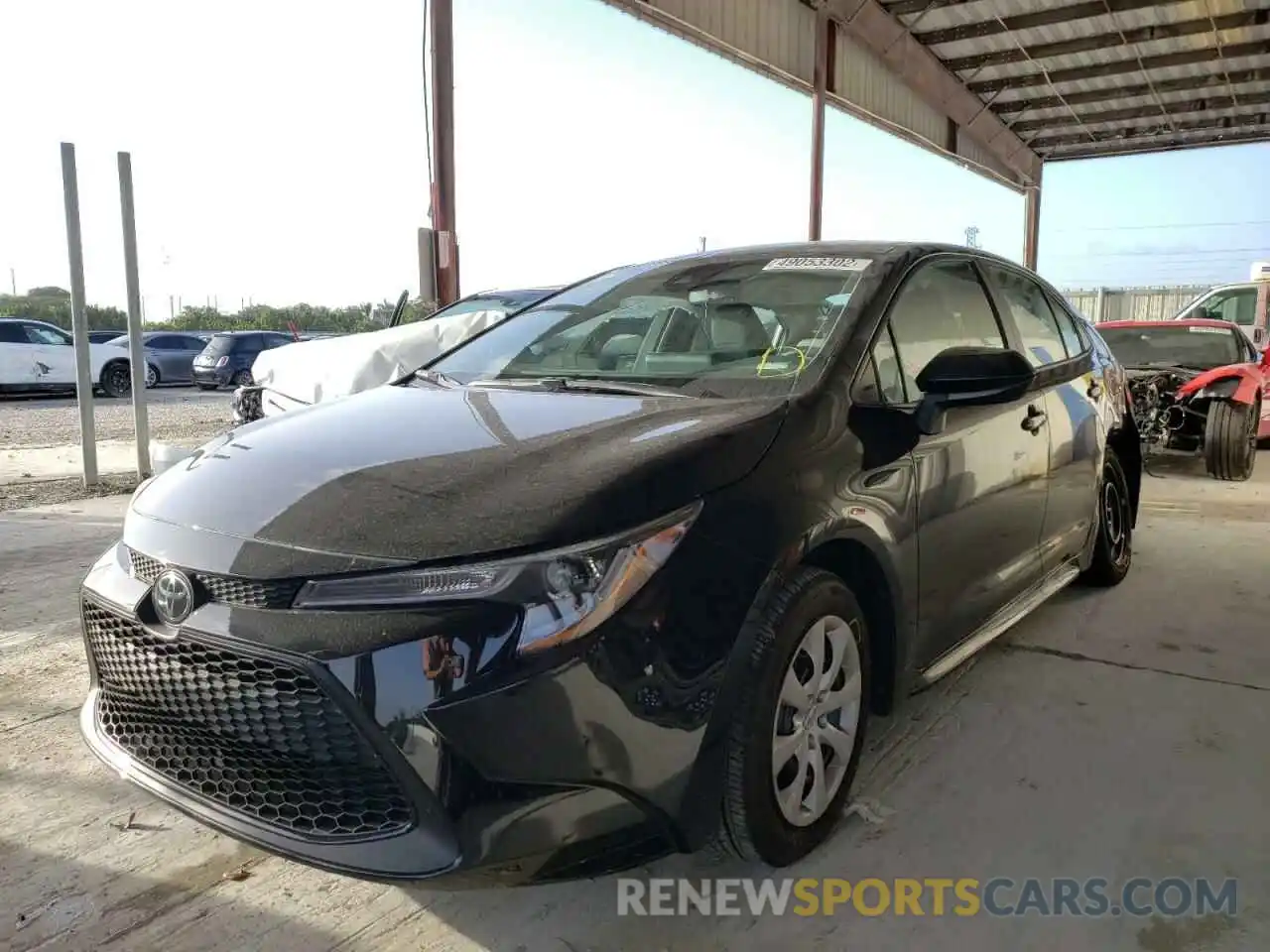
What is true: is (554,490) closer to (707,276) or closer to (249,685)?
(249,685)

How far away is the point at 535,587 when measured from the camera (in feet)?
5.35

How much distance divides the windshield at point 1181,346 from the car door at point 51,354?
15.5 meters

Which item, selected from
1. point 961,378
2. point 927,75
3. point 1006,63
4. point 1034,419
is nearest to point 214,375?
point 927,75

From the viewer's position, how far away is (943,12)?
41.7 feet

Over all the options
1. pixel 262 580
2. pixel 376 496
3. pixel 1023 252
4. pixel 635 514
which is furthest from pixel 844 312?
pixel 1023 252

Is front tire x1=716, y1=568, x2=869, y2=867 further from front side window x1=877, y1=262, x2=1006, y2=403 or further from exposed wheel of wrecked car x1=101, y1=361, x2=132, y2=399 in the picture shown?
exposed wheel of wrecked car x1=101, y1=361, x2=132, y2=399

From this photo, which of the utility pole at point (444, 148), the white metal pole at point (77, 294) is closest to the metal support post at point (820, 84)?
the utility pole at point (444, 148)

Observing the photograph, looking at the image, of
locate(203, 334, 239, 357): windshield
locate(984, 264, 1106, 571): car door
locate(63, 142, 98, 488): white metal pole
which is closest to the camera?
locate(984, 264, 1106, 571): car door

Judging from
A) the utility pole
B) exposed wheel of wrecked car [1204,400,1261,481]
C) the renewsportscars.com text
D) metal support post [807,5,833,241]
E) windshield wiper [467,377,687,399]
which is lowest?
the renewsportscars.com text

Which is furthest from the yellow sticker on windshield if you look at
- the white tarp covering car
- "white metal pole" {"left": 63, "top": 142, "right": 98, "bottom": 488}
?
"white metal pole" {"left": 63, "top": 142, "right": 98, "bottom": 488}

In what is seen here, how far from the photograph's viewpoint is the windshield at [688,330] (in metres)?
2.50

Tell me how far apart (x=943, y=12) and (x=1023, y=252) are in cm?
803

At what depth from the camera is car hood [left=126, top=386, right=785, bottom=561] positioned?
5.65 feet

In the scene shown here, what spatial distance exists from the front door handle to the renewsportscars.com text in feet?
4.81
